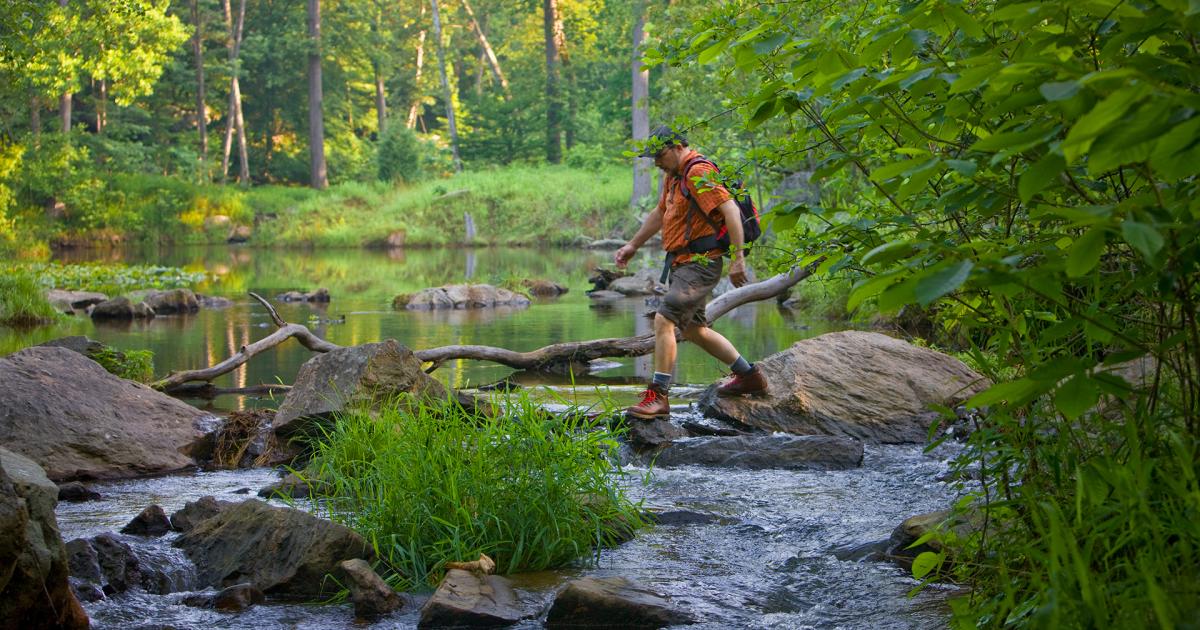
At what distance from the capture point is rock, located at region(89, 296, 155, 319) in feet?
59.1

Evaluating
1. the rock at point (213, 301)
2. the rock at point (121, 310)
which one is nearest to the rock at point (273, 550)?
the rock at point (121, 310)

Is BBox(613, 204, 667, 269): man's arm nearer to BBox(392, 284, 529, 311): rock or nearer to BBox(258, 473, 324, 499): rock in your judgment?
BBox(258, 473, 324, 499): rock

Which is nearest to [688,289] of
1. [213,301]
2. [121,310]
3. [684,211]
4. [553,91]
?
[684,211]

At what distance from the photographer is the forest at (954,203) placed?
7.28ft

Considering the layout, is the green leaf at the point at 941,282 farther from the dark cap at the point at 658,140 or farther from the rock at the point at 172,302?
the rock at the point at 172,302

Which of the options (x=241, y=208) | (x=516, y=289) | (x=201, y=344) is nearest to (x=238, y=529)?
(x=201, y=344)

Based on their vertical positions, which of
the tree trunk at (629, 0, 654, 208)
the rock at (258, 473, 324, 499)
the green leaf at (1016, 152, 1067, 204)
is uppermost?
the tree trunk at (629, 0, 654, 208)

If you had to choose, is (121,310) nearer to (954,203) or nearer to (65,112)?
(954,203)

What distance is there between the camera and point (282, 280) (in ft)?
84.0

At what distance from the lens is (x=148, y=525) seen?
5578mm

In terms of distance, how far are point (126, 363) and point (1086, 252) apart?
976cm

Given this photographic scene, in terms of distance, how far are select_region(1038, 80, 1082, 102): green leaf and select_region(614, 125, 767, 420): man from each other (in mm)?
5792

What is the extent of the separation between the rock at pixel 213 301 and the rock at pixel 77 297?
5.62 feet

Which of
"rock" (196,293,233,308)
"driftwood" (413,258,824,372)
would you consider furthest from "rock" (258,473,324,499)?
"rock" (196,293,233,308)
